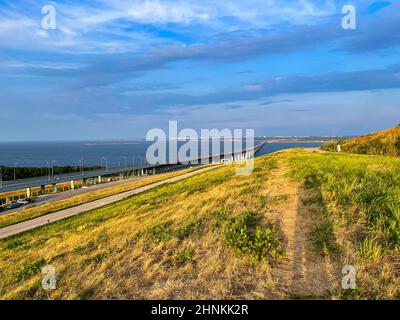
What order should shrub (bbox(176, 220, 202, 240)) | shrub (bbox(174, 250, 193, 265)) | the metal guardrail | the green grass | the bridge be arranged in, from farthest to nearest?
the metal guardrail < the bridge < shrub (bbox(176, 220, 202, 240)) < shrub (bbox(174, 250, 193, 265)) < the green grass

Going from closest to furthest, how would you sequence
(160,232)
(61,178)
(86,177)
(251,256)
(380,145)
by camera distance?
(251,256), (160,232), (380,145), (86,177), (61,178)

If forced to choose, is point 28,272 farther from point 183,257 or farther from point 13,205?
point 13,205

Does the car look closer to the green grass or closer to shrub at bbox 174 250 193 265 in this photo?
the green grass

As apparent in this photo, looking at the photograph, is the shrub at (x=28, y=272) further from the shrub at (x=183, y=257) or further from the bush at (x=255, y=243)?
the bush at (x=255, y=243)

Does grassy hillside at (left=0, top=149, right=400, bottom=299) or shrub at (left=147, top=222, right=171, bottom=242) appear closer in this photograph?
grassy hillside at (left=0, top=149, right=400, bottom=299)

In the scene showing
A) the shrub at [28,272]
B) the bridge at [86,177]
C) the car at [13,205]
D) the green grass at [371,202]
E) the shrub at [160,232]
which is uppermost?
the green grass at [371,202]

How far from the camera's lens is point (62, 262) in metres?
9.39

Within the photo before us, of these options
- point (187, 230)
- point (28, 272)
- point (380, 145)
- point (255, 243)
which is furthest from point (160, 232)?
point (380, 145)

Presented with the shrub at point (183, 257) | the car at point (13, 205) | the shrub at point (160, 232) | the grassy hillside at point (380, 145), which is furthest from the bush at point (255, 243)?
the car at point (13, 205)

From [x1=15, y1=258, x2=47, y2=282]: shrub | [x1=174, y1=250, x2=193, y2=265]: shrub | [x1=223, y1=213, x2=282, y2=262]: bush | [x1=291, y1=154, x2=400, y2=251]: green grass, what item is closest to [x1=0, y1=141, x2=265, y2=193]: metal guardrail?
[x1=15, y1=258, x2=47, y2=282]: shrub

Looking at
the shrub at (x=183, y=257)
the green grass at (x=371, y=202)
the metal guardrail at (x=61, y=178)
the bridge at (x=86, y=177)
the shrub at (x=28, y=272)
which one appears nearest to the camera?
the green grass at (x=371, y=202)
